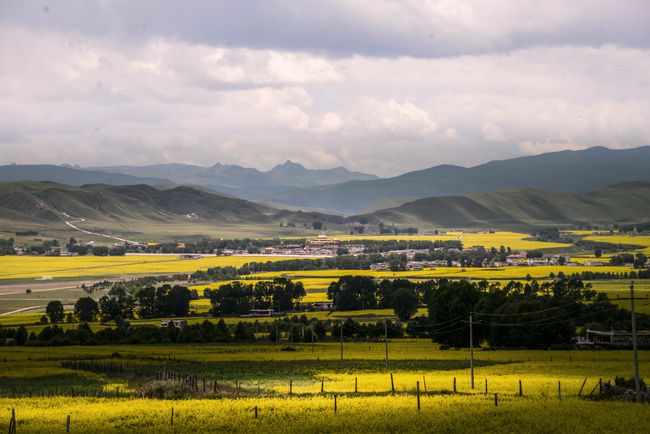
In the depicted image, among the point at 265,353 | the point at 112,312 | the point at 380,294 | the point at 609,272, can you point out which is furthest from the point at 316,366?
the point at 609,272

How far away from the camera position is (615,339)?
8112cm

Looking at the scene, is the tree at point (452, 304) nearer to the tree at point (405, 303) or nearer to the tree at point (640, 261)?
the tree at point (405, 303)

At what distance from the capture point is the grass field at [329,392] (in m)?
37.1

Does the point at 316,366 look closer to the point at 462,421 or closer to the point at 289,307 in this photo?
the point at 462,421

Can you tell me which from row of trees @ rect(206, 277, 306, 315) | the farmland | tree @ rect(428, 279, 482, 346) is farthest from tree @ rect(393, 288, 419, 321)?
the farmland

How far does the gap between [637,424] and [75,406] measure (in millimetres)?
27187

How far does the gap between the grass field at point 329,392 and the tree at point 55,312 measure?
97.2ft

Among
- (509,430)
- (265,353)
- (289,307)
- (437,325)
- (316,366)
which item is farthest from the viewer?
(289,307)

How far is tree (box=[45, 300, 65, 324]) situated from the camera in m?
110

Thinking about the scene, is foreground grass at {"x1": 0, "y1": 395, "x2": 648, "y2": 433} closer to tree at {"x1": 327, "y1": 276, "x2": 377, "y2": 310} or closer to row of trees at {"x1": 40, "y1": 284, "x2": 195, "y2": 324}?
row of trees at {"x1": 40, "y1": 284, "x2": 195, "y2": 324}

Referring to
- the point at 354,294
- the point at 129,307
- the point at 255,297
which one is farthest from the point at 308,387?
the point at 255,297

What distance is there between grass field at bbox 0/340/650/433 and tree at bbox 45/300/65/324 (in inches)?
1166

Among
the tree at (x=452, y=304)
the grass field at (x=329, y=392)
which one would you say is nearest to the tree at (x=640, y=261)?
the tree at (x=452, y=304)

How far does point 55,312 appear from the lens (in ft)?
365
